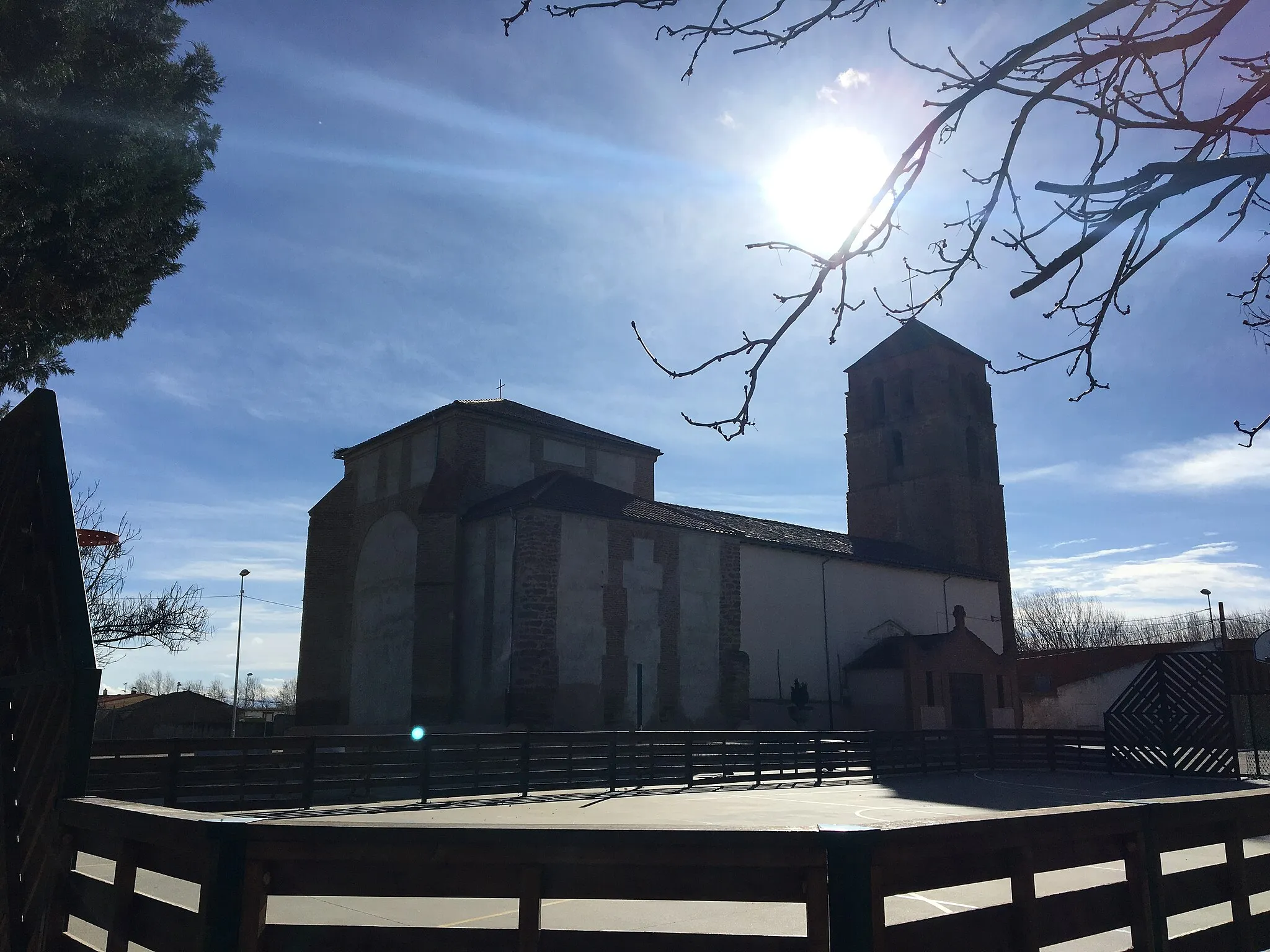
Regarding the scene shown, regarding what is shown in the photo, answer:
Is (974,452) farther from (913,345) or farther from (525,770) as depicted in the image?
(525,770)

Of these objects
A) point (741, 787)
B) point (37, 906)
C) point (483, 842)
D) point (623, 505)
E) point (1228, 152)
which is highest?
point (623, 505)

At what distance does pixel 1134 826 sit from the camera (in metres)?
3.81

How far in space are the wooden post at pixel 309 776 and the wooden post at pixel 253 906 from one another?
1129 centimetres

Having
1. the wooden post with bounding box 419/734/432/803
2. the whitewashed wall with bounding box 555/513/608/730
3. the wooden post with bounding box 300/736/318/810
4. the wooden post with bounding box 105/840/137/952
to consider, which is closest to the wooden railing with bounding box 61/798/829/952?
the wooden post with bounding box 105/840/137/952

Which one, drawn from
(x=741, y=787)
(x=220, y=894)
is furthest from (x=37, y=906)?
(x=741, y=787)

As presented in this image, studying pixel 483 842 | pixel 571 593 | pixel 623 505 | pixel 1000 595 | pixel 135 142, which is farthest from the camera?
pixel 1000 595

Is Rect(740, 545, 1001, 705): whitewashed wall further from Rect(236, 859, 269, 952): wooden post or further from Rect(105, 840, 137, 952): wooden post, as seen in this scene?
Rect(236, 859, 269, 952): wooden post

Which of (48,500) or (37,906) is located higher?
(48,500)

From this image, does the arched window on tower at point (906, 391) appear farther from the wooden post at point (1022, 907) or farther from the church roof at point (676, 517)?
the wooden post at point (1022, 907)

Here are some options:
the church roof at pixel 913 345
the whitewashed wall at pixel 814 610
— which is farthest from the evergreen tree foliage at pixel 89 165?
the church roof at pixel 913 345

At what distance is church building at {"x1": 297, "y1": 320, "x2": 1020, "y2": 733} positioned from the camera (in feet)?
89.8

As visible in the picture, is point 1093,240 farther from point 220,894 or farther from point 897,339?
point 897,339

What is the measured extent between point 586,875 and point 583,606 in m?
Result: 25.1

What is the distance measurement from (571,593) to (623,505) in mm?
4115
